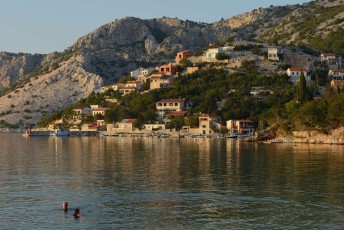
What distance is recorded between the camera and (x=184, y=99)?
146 m

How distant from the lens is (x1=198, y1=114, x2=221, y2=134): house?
130875 millimetres

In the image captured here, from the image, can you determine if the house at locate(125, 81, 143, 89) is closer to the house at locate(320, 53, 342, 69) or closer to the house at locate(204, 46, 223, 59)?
the house at locate(204, 46, 223, 59)

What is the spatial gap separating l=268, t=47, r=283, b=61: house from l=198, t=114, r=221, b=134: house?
4082 centimetres

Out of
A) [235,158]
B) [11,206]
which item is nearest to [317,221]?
[11,206]

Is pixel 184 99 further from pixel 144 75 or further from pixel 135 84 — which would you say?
pixel 144 75

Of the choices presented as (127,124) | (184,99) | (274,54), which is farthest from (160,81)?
(274,54)

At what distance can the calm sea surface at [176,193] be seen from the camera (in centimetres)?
3155

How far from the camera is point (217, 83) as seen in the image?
5891 inches

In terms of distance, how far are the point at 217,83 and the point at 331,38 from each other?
66606 mm

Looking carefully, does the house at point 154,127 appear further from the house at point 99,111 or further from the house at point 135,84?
the house at point 135,84

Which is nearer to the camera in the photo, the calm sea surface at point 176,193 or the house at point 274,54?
the calm sea surface at point 176,193

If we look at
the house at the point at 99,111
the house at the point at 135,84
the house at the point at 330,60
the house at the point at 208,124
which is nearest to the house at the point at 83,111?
the house at the point at 99,111

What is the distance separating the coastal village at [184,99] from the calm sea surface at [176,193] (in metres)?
67.0

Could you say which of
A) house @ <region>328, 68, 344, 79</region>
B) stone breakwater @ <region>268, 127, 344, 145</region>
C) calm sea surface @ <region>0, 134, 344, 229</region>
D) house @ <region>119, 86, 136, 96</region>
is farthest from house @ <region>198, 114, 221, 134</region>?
calm sea surface @ <region>0, 134, 344, 229</region>
